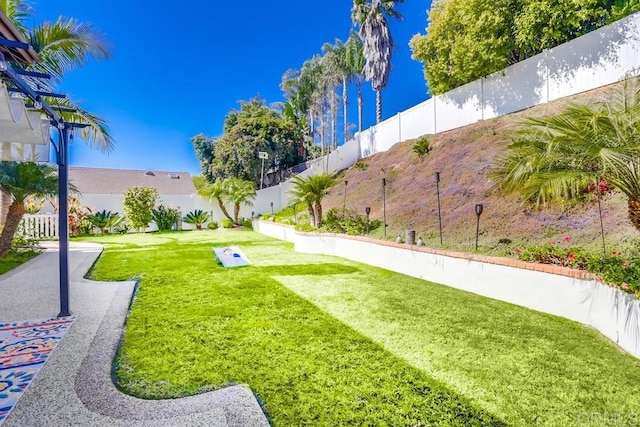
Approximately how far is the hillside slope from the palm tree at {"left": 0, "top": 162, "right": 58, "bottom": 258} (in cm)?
1015

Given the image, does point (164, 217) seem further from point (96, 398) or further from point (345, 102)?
point (96, 398)

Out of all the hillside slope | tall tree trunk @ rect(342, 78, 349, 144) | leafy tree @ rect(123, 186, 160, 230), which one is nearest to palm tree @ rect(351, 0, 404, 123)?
tall tree trunk @ rect(342, 78, 349, 144)

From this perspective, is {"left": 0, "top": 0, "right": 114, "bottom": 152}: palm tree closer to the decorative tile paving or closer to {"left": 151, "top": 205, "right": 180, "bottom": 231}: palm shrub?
the decorative tile paving

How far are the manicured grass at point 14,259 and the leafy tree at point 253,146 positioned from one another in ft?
52.5

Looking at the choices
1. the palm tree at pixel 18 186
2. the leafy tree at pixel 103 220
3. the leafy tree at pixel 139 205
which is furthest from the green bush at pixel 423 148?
Result: the leafy tree at pixel 103 220

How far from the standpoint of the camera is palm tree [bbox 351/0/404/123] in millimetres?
23531

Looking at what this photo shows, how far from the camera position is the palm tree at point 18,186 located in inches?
373

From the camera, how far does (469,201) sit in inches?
381

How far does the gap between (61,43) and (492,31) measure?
1485 cm

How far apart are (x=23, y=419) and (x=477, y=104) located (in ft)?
53.8

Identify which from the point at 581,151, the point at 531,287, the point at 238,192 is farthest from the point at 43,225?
the point at 581,151

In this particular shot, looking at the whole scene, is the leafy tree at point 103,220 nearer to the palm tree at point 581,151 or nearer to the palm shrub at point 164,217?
the palm shrub at point 164,217

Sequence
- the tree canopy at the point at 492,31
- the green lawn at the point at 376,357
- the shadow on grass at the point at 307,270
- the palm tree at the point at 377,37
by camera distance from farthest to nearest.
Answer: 1. the palm tree at the point at 377,37
2. the tree canopy at the point at 492,31
3. the shadow on grass at the point at 307,270
4. the green lawn at the point at 376,357

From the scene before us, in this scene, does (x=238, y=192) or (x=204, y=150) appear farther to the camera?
(x=204, y=150)
